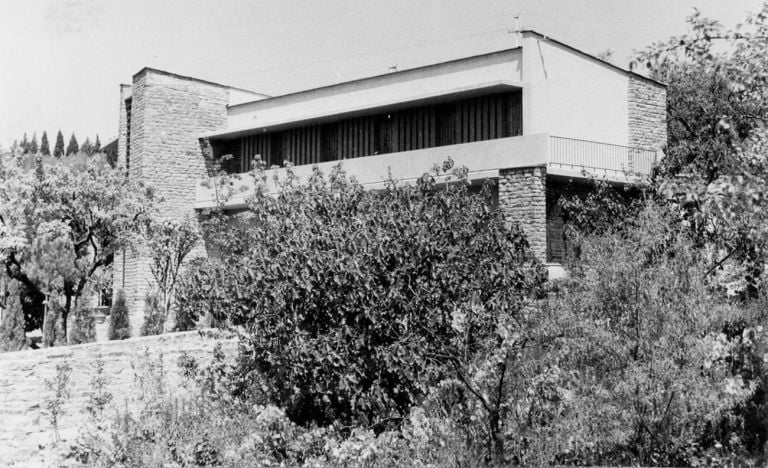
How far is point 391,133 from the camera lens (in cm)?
2389

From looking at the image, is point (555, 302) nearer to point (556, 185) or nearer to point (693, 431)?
point (693, 431)

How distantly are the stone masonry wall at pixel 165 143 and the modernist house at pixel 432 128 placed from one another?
0.12 feet

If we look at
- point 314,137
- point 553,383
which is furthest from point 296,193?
point 314,137

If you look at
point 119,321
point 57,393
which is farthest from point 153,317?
point 57,393

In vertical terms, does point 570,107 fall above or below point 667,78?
below

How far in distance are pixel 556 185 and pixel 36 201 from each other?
539 inches

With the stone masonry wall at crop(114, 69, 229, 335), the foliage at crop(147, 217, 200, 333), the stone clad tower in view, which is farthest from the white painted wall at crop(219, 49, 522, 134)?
the foliage at crop(147, 217, 200, 333)

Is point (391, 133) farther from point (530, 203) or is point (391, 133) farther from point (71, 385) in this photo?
point (71, 385)

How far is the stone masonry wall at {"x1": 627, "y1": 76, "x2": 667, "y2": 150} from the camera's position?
23.5 m

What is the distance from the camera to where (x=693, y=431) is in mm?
9836

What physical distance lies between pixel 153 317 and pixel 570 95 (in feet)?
43.9

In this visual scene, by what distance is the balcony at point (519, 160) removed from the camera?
64.5ft

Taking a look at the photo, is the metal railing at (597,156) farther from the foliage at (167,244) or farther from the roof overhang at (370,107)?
the foliage at (167,244)

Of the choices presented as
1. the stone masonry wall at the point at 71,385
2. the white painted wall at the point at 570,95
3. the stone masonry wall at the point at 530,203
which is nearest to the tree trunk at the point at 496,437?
the stone masonry wall at the point at 71,385
